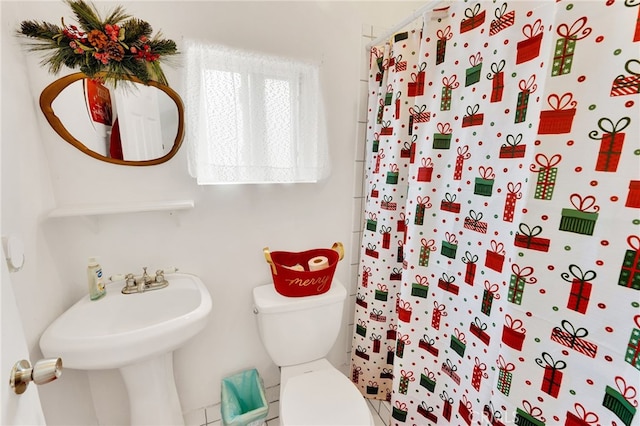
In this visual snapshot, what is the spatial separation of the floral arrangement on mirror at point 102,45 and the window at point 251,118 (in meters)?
0.14

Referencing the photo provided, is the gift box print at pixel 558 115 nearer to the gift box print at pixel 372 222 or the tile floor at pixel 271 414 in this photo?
the gift box print at pixel 372 222

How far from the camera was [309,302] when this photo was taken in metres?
1.16

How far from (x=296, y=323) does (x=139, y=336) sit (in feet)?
1.92

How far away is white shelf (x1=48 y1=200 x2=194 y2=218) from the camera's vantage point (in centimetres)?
90

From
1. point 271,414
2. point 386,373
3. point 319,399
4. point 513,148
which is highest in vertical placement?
point 513,148

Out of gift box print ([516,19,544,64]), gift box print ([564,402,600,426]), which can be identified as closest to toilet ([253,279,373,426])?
gift box print ([564,402,600,426])

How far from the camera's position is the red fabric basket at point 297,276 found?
44.9 inches

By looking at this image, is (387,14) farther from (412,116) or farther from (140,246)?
(140,246)

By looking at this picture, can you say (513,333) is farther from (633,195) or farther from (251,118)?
(251,118)

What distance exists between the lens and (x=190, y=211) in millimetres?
1137

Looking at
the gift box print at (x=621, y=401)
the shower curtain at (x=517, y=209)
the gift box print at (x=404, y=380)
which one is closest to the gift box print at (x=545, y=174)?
the shower curtain at (x=517, y=209)

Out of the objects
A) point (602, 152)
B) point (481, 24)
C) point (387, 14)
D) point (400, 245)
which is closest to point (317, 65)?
point (387, 14)

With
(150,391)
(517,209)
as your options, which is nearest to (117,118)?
(150,391)

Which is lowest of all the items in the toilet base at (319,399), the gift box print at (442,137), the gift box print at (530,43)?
the toilet base at (319,399)
